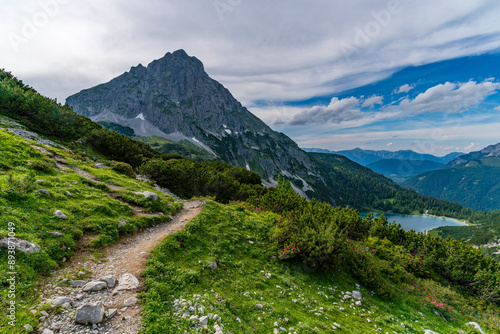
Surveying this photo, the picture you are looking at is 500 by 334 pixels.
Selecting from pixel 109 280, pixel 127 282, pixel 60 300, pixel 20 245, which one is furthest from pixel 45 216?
pixel 127 282

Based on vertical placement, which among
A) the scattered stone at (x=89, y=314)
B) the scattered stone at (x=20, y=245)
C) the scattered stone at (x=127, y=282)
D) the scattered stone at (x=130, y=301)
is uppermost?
the scattered stone at (x=20, y=245)

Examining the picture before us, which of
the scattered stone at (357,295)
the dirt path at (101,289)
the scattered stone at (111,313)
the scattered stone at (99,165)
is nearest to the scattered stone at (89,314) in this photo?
the dirt path at (101,289)

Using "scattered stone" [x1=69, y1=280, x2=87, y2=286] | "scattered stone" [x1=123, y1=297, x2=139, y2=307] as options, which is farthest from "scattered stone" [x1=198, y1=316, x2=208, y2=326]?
"scattered stone" [x1=69, y1=280, x2=87, y2=286]

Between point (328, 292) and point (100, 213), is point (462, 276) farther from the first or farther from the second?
point (100, 213)

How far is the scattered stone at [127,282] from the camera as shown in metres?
8.92

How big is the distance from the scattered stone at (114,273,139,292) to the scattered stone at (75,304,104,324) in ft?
5.66

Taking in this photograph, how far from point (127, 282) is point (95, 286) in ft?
3.91

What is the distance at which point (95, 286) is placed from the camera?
27.7 feet

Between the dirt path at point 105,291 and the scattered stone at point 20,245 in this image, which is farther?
the scattered stone at point 20,245

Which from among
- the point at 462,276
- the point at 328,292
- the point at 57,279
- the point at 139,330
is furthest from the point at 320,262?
the point at 462,276

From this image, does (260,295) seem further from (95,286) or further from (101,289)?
(95,286)

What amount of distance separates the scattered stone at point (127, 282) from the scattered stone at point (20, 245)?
12.7 ft

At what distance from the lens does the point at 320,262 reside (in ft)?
51.5

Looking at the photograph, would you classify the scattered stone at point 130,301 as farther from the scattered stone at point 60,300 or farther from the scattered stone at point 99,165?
the scattered stone at point 99,165
